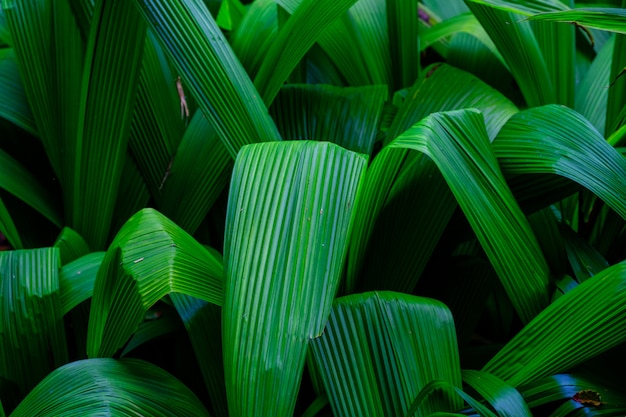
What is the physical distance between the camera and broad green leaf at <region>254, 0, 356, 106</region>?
95cm

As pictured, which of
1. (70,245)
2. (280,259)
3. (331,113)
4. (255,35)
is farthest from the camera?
(255,35)

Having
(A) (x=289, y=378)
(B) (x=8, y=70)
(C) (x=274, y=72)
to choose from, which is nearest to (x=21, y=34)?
(B) (x=8, y=70)

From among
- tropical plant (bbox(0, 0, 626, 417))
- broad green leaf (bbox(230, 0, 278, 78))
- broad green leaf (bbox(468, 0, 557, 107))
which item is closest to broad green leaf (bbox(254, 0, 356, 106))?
tropical plant (bbox(0, 0, 626, 417))

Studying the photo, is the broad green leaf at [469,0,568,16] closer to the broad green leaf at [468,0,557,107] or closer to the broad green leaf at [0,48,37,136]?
the broad green leaf at [468,0,557,107]

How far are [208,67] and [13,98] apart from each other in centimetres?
46

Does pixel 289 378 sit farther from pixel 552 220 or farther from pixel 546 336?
pixel 552 220

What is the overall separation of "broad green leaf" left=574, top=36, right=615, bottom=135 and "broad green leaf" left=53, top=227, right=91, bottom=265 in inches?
33.0

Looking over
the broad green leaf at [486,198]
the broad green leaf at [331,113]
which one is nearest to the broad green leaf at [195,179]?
the broad green leaf at [331,113]

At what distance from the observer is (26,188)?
106cm

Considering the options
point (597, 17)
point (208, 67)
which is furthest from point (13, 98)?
point (597, 17)

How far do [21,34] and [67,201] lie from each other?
0.27 meters

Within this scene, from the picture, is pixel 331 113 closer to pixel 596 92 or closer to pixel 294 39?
pixel 294 39

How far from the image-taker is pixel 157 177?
3.55 feet

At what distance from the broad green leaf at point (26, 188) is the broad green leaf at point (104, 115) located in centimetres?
4
